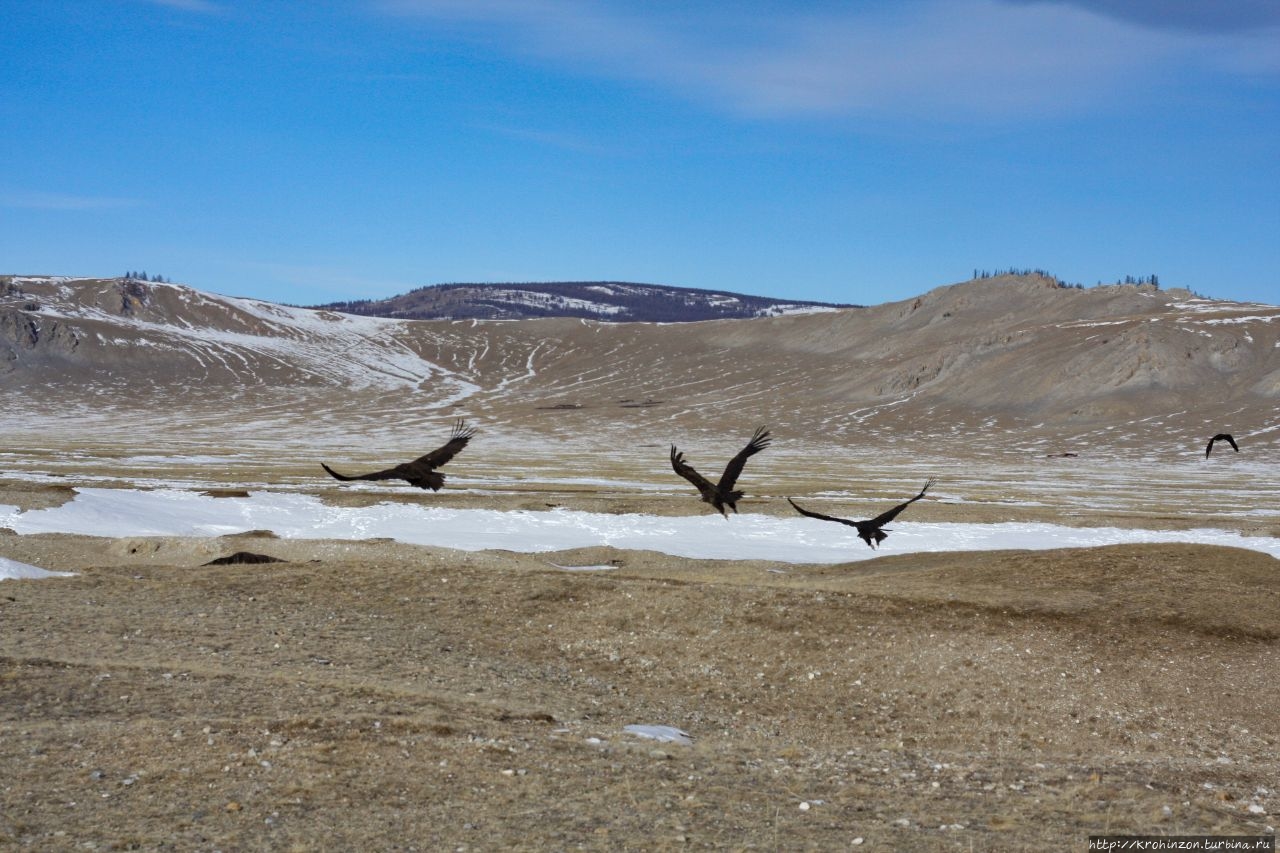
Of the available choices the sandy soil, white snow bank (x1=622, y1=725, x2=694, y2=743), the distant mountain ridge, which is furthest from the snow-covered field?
the distant mountain ridge

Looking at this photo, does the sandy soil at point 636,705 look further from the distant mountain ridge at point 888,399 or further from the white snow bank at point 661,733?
the distant mountain ridge at point 888,399

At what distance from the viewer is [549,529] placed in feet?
149

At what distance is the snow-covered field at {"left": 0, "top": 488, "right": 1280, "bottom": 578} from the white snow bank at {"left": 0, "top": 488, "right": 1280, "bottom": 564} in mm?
41

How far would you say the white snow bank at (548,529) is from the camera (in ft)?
132

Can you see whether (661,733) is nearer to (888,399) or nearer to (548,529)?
(548,529)

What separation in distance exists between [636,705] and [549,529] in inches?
1091

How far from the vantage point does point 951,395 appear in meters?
158

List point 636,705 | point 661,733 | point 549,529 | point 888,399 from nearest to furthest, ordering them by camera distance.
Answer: point 661,733, point 636,705, point 549,529, point 888,399

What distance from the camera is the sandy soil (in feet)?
37.4

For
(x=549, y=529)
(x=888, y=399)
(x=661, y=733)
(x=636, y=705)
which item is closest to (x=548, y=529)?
(x=549, y=529)

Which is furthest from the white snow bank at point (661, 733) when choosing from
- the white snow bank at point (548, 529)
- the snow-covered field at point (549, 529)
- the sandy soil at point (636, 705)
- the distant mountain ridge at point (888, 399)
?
the distant mountain ridge at point (888, 399)

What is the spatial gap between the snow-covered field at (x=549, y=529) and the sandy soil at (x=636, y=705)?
10271 millimetres

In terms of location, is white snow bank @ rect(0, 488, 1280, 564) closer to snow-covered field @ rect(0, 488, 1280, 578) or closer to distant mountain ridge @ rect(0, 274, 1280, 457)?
snow-covered field @ rect(0, 488, 1280, 578)

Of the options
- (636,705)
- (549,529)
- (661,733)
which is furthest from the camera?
(549,529)
